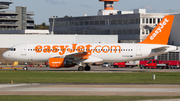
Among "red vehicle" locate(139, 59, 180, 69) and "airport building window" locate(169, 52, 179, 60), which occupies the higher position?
"airport building window" locate(169, 52, 179, 60)

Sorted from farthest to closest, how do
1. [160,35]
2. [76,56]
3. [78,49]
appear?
[160,35] → [78,49] → [76,56]

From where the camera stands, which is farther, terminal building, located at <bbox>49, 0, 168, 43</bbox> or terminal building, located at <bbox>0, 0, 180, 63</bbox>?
terminal building, located at <bbox>49, 0, 168, 43</bbox>

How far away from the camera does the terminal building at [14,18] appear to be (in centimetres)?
17796

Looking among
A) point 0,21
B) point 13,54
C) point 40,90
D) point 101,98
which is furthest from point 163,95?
point 0,21

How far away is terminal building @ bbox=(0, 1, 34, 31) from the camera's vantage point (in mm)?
177962

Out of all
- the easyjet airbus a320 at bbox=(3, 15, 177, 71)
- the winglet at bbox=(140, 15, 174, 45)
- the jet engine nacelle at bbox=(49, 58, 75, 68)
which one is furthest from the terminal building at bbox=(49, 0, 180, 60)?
the jet engine nacelle at bbox=(49, 58, 75, 68)

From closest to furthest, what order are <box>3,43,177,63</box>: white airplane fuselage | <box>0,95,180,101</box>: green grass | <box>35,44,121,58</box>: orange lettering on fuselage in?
<box>0,95,180,101</box>: green grass
<box>3,43,177,63</box>: white airplane fuselage
<box>35,44,121,58</box>: orange lettering on fuselage

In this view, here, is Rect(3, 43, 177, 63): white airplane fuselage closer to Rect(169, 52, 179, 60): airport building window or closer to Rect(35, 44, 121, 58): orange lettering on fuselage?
Rect(35, 44, 121, 58): orange lettering on fuselage

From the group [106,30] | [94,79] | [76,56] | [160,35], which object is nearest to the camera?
[94,79]

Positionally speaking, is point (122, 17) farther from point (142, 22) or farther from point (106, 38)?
point (106, 38)

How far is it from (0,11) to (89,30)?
7443 cm

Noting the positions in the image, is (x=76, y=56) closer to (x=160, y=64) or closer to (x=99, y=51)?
(x=99, y=51)

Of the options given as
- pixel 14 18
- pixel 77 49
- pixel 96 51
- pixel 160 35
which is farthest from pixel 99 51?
pixel 14 18

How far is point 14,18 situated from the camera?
597ft
